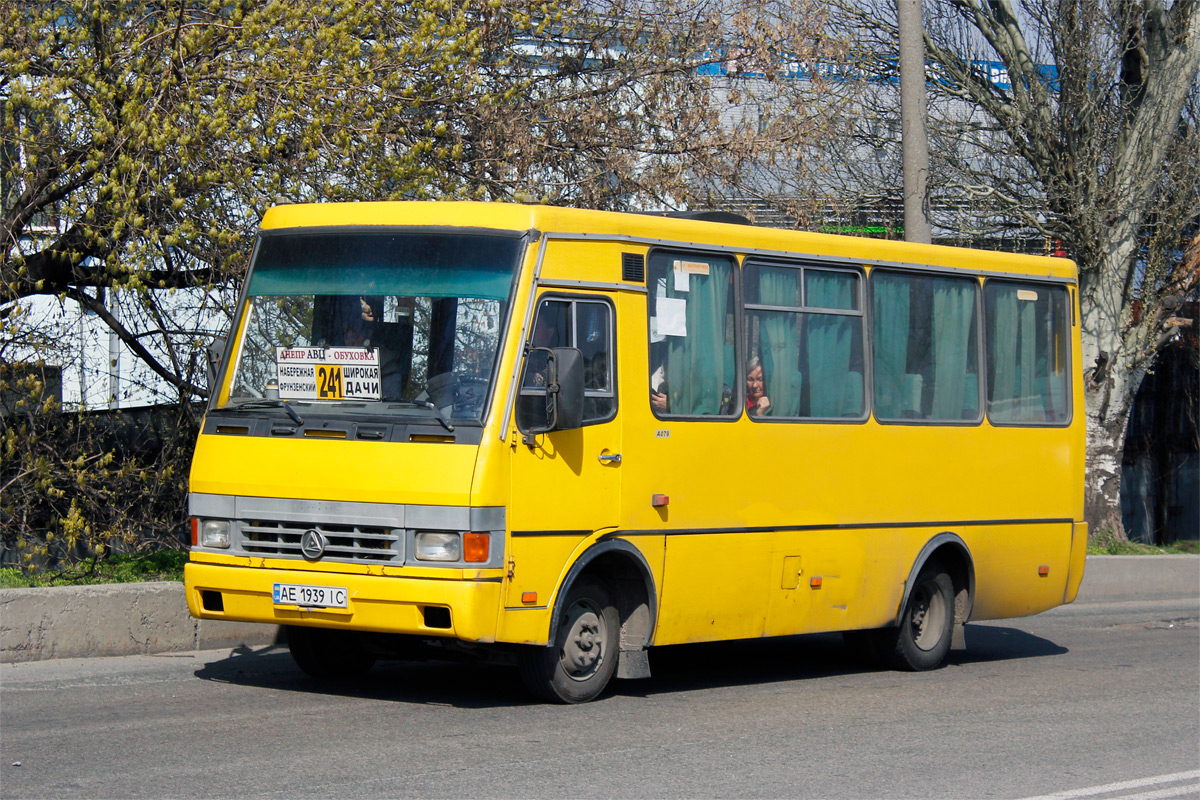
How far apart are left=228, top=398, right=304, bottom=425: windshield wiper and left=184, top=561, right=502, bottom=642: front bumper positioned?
2.87 feet

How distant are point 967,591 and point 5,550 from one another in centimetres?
784

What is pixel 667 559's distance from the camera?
9242mm

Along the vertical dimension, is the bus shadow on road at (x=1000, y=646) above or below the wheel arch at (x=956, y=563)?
below

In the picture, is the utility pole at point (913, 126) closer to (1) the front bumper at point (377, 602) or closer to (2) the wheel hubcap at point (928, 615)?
(2) the wheel hubcap at point (928, 615)

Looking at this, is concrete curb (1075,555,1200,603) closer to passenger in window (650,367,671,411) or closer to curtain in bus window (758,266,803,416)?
curtain in bus window (758,266,803,416)

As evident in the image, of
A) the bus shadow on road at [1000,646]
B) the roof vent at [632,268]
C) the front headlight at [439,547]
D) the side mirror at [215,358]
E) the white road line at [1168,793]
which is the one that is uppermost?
the roof vent at [632,268]

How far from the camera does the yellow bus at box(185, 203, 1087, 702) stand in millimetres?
8227

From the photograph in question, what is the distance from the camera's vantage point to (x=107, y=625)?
33.5 ft

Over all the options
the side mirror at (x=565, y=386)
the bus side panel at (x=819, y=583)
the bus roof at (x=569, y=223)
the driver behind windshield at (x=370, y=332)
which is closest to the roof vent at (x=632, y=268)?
the bus roof at (x=569, y=223)

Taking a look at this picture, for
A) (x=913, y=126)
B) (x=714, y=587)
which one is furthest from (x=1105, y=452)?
(x=714, y=587)

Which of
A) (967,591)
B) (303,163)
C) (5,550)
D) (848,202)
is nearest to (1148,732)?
(967,591)

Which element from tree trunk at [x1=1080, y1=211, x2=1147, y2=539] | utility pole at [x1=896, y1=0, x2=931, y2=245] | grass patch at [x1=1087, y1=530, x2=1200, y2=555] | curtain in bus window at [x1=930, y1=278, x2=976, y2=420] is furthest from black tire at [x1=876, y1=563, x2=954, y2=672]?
tree trunk at [x1=1080, y1=211, x2=1147, y2=539]

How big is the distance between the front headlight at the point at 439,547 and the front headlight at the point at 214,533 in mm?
1277

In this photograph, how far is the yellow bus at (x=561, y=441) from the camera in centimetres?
823
